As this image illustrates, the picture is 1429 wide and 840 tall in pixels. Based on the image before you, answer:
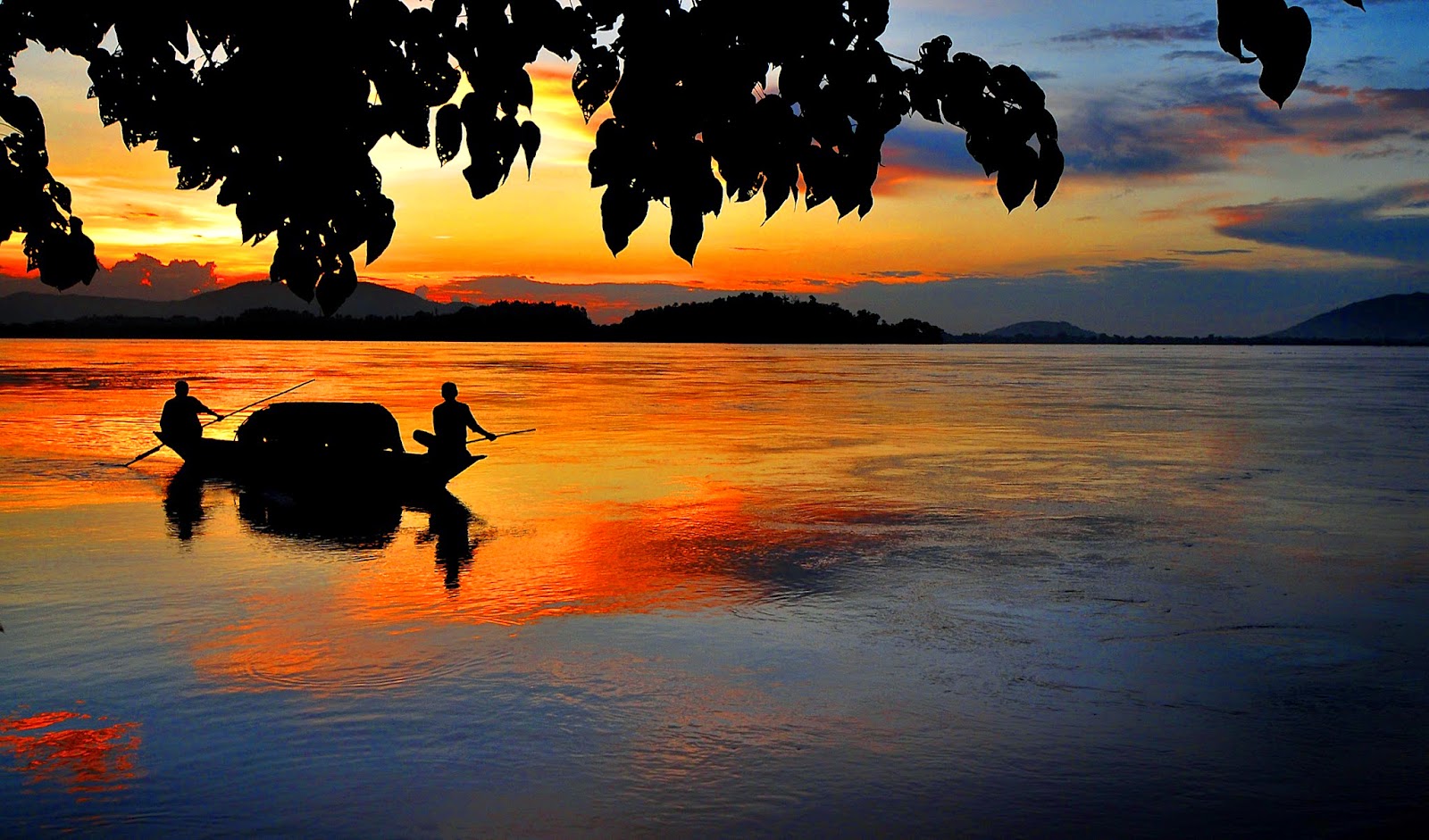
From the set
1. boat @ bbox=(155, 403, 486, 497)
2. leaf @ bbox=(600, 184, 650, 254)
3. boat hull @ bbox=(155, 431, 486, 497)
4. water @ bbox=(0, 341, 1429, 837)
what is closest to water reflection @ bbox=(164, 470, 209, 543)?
water @ bbox=(0, 341, 1429, 837)

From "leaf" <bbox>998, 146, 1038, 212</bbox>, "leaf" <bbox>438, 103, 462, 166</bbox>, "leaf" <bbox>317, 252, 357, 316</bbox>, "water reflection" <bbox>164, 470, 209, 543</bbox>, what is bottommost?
"water reflection" <bbox>164, 470, 209, 543</bbox>

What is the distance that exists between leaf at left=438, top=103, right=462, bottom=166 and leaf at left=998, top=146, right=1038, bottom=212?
64.9 inches

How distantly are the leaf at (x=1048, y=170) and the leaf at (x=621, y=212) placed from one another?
1198 millimetres

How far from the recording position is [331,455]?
2064 centimetres

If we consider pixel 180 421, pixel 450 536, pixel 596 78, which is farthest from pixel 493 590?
pixel 180 421

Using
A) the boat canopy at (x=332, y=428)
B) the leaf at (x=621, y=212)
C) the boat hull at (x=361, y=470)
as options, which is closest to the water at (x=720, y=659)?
the boat hull at (x=361, y=470)

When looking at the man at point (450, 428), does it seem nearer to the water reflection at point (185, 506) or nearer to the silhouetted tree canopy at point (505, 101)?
the water reflection at point (185, 506)

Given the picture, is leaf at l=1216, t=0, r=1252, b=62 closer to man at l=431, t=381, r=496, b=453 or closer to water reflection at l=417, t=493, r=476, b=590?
water reflection at l=417, t=493, r=476, b=590

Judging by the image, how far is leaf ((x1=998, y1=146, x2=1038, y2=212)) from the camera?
3.56 meters

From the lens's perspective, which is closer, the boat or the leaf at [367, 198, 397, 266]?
the leaf at [367, 198, 397, 266]

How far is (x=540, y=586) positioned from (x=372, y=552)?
3464mm

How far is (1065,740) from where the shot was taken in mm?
8594

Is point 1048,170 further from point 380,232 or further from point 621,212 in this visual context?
point 380,232

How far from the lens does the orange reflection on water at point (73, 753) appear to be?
24.9 ft
